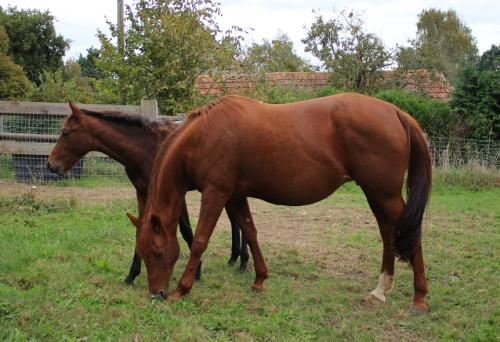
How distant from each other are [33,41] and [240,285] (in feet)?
90.2

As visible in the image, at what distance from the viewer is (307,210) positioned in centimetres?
865

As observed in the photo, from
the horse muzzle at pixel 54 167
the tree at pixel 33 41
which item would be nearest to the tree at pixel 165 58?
the horse muzzle at pixel 54 167

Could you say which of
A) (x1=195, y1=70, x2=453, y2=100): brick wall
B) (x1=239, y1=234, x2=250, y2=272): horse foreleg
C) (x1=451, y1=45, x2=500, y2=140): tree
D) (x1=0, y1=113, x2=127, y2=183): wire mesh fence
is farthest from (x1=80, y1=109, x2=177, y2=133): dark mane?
(x1=451, y1=45, x2=500, y2=140): tree

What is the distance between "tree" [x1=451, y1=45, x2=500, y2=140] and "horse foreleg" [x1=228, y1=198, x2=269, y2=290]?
9.46 m

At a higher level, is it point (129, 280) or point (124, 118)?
point (124, 118)

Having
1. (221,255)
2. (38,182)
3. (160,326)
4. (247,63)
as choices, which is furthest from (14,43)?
(160,326)

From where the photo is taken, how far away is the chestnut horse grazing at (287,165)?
4.23 m

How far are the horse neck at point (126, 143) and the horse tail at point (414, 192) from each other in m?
2.28

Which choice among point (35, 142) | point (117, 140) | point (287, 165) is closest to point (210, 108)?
point (287, 165)

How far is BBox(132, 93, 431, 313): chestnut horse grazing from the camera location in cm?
423

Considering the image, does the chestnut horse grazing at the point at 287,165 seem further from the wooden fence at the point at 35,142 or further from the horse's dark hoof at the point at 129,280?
the wooden fence at the point at 35,142

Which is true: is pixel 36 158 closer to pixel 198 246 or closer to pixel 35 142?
pixel 35 142

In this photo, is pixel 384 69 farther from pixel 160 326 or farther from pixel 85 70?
pixel 85 70

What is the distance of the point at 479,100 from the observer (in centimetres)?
1265
